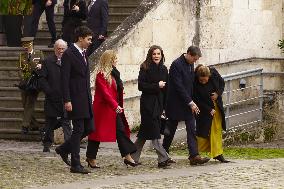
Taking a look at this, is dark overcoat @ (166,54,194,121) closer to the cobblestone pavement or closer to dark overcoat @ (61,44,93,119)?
the cobblestone pavement

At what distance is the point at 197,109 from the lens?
59.2ft

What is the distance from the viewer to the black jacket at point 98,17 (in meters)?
22.5

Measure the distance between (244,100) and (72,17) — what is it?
3597 mm

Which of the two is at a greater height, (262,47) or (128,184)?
(262,47)

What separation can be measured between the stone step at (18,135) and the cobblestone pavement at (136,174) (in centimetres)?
211

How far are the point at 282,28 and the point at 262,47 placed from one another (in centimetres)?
56

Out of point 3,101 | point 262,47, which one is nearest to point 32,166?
point 3,101

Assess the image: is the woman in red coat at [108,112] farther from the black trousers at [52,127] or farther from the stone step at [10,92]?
the stone step at [10,92]

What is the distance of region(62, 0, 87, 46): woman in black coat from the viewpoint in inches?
895

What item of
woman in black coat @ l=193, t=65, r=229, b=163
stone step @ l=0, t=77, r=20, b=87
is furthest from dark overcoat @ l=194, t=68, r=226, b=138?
stone step @ l=0, t=77, r=20, b=87

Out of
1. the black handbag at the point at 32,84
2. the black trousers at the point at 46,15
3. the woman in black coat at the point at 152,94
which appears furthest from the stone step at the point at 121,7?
the woman in black coat at the point at 152,94

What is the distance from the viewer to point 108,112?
17.7 metres

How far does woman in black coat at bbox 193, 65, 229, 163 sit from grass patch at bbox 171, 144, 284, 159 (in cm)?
110

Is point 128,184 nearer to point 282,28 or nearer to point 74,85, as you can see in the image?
point 74,85
